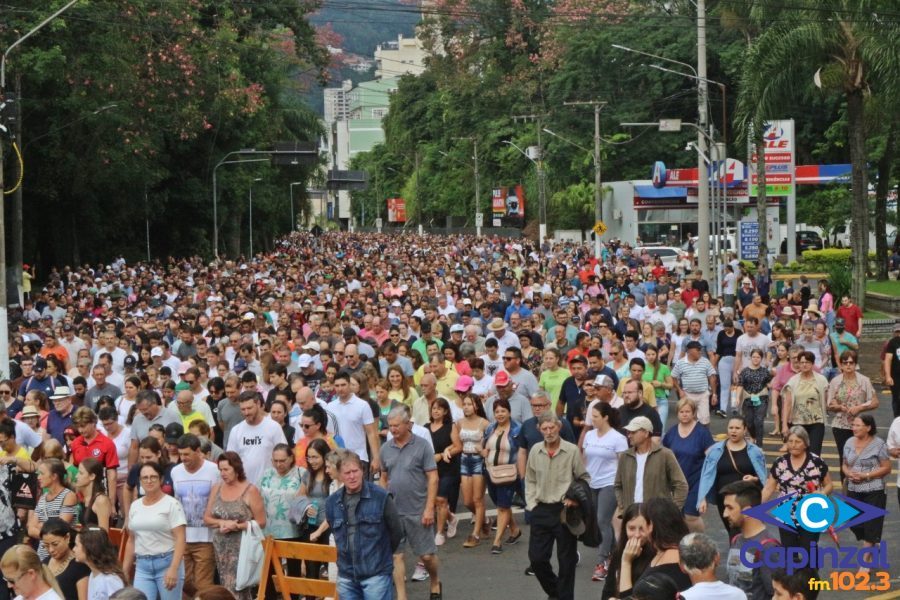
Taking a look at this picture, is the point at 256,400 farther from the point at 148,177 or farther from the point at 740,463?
the point at 148,177

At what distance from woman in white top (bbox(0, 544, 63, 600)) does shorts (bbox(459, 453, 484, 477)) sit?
5.76 meters

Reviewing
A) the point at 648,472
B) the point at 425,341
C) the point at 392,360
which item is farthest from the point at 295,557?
the point at 425,341

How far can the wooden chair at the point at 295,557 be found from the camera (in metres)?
8.80

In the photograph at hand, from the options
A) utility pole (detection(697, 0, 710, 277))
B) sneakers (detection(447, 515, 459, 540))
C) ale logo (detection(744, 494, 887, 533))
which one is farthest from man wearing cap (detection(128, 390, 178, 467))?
utility pole (detection(697, 0, 710, 277))

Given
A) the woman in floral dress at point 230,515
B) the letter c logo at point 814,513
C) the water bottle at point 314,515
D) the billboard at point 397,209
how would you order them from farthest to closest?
the billboard at point 397,209 → the water bottle at point 314,515 → the letter c logo at point 814,513 → the woman in floral dress at point 230,515

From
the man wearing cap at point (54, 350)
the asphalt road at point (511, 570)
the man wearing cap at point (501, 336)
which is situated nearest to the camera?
the asphalt road at point (511, 570)

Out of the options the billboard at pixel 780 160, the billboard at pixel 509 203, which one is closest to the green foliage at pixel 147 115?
the billboard at pixel 509 203

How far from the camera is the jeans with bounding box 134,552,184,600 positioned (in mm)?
9070

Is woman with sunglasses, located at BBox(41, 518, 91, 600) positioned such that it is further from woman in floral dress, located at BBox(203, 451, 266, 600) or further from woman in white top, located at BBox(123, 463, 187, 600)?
woman in floral dress, located at BBox(203, 451, 266, 600)

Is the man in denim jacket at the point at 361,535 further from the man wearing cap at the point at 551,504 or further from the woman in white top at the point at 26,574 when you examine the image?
the woman in white top at the point at 26,574

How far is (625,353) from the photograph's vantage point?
15.9m

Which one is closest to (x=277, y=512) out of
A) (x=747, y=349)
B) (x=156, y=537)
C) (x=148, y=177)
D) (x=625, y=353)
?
(x=156, y=537)

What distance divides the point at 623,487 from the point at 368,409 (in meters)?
2.97

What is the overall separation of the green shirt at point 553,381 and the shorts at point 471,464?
2196mm
